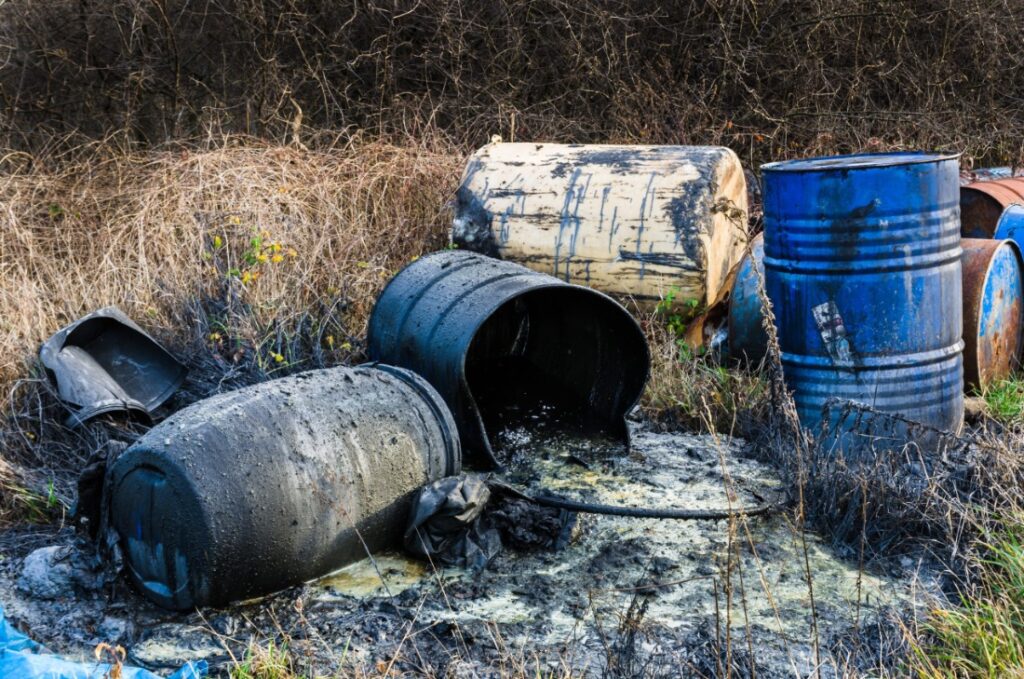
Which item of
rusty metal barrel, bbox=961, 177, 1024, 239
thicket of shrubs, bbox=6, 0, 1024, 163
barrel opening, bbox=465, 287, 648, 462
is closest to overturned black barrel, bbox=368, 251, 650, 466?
barrel opening, bbox=465, 287, 648, 462

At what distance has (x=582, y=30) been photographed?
8109 mm

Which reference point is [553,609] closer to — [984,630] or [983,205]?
[984,630]

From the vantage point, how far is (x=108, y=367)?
16.4 ft

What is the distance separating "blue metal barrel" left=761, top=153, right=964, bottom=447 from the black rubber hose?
22.0 inches

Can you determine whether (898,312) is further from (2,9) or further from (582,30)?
(2,9)

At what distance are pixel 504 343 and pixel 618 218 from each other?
2.95ft

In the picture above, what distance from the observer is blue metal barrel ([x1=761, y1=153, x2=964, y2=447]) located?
406 centimetres

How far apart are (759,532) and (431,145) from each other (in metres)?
4.53

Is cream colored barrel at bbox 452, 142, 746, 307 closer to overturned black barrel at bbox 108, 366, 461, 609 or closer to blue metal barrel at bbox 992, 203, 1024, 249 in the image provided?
blue metal barrel at bbox 992, 203, 1024, 249

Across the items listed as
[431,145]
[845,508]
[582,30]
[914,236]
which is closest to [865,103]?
[582,30]

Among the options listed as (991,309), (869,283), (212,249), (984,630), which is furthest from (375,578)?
(991,309)

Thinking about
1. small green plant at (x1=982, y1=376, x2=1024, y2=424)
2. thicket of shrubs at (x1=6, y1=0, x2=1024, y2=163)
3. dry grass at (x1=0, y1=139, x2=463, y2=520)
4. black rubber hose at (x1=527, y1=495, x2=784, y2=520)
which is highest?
thicket of shrubs at (x1=6, y1=0, x2=1024, y2=163)

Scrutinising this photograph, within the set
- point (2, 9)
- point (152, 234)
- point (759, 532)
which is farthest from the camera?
point (2, 9)

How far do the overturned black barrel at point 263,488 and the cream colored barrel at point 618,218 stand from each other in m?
2.20
